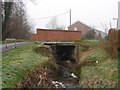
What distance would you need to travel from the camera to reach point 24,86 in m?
8.28

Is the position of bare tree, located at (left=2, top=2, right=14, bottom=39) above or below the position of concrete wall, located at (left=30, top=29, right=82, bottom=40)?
above

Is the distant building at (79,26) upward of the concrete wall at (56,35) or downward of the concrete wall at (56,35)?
upward

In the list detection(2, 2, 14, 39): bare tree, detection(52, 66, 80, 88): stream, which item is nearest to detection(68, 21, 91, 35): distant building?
detection(2, 2, 14, 39): bare tree

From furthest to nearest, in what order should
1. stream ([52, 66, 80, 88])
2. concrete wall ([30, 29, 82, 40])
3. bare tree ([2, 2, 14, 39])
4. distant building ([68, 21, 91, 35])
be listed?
distant building ([68, 21, 91, 35]) → bare tree ([2, 2, 14, 39]) → concrete wall ([30, 29, 82, 40]) → stream ([52, 66, 80, 88])

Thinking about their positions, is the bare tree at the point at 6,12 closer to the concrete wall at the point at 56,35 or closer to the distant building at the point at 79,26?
the concrete wall at the point at 56,35

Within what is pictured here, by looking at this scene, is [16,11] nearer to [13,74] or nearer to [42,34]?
[42,34]

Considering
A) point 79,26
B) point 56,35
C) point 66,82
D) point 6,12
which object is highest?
point 6,12

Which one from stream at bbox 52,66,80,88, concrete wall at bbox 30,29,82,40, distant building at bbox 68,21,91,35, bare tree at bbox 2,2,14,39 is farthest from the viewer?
distant building at bbox 68,21,91,35

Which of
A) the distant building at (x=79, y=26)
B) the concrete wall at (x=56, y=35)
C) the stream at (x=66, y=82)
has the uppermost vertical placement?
the distant building at (x=79, y=26)

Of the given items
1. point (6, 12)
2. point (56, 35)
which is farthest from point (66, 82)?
point (6, 12)

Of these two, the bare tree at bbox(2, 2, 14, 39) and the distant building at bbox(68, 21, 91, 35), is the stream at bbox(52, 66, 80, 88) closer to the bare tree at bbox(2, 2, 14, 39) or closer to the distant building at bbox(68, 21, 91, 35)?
the bare tree at bbox(2, 2, 14, 39)

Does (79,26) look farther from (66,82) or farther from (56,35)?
(66,82)

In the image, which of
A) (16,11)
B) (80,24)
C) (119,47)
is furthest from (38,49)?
(80,24)

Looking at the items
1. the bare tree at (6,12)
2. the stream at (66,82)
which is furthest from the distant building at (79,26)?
the stream at (66,82)
